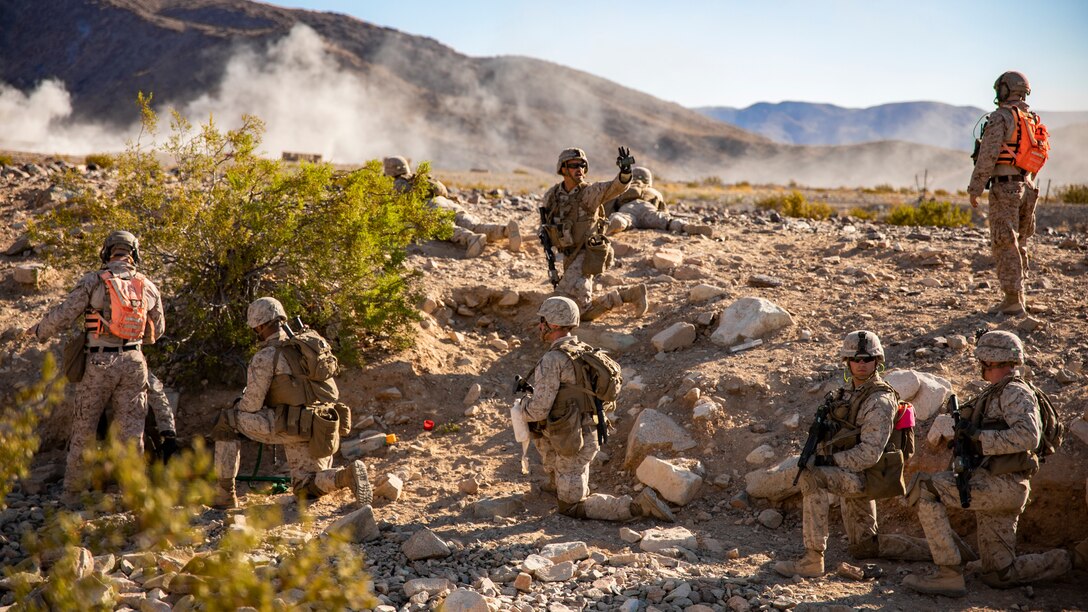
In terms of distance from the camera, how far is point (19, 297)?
874cm

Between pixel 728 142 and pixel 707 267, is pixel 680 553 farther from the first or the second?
pixel 728 142

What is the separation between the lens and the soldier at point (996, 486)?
4.98 m

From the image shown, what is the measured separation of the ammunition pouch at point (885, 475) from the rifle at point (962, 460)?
31cm

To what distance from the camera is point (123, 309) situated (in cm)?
625

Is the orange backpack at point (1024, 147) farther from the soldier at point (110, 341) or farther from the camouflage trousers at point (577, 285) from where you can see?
the soldier at point (110, 341)

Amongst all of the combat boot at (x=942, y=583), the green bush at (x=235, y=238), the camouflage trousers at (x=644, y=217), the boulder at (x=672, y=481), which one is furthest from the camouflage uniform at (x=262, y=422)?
the camouflage trousers at (x=644, y=217)

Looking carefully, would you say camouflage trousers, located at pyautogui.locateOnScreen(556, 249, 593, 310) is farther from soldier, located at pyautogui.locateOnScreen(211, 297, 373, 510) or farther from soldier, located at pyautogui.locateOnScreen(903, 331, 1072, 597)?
soldier, located at pyautogui.locateOnScreen(903, 331, 1072, 597)

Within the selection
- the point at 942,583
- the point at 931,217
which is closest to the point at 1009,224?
the point at 942,583

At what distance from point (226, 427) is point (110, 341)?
111 centimetres

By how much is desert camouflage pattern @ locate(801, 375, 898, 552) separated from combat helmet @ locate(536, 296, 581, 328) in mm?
1921

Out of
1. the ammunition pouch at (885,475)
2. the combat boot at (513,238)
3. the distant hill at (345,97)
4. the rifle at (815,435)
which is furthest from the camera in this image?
the distant hill at (345,97)

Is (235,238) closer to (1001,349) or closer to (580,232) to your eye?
(580,232)

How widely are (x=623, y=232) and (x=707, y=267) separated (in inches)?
79.3

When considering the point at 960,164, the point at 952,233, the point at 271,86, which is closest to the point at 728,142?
the point at 960,164
